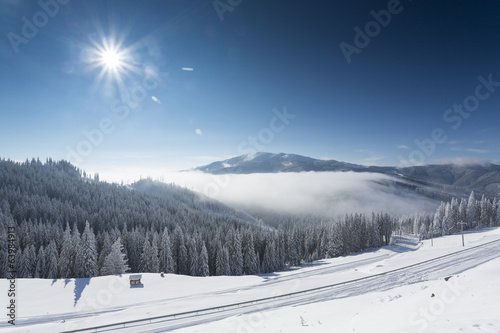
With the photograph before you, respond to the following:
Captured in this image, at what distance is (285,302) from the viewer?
25578mm

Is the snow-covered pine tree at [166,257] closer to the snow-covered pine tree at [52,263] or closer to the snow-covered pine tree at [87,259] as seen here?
the snow-covered pine tree at [87,259]

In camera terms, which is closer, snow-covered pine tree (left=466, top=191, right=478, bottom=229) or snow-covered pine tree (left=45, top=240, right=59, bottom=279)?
snow-covered pine tree (left=45, top=240, right=59, bottom=279)

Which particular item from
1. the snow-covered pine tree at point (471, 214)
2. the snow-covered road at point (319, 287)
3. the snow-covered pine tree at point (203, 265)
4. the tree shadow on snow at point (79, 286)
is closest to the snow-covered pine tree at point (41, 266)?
the tree shadow on snow at point (79, 286)

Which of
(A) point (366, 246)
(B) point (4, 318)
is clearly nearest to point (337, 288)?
(B) point (4, 318)

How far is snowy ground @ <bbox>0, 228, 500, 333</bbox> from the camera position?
39.9 feet

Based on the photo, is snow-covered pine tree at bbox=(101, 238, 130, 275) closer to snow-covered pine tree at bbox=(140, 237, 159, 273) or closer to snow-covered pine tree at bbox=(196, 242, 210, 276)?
snow-covered pine tree at bbox=(140, 237, 159, 273)

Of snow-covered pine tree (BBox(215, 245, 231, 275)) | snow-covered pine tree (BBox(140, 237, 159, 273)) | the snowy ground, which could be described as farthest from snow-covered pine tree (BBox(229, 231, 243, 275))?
the snowy ground

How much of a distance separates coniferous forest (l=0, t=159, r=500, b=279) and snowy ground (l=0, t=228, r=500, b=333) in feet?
59.8

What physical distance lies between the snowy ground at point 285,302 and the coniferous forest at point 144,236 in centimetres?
1822

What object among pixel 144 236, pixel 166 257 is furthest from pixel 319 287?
pixel 144 236

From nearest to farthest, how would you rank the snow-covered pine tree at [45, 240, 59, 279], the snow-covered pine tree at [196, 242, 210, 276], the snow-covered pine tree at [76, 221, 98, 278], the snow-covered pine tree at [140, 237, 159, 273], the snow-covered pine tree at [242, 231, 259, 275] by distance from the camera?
the snow-covered pine tree at [76, 221, 98, 278]
the snow-covered pine tree at [45, 240, 59, 279]
the snow-covered pine tree at [140, 237, 159, 273]
the snow-covered pine tree at [196, 242, 210, 276]
the snow-covered pine tree at [242, 231, 259, 275]

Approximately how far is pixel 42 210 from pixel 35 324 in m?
93.7

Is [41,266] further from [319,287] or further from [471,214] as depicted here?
[471,214]

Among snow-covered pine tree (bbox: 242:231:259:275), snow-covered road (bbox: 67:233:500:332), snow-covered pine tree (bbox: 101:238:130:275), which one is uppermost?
snow-covered road (bbox: 67:233:500:332)
